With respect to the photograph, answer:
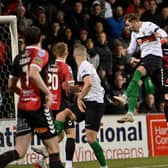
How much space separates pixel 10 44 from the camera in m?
16.2

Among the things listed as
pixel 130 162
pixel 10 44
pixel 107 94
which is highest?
pixel 10 44

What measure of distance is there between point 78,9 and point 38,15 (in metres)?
1.28

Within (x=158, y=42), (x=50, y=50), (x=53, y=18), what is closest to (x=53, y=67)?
(x=158, y=42)

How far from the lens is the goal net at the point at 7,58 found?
15.8m

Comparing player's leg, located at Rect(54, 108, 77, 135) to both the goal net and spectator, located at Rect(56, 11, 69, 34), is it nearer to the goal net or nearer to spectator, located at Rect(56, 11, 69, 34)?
the goal net

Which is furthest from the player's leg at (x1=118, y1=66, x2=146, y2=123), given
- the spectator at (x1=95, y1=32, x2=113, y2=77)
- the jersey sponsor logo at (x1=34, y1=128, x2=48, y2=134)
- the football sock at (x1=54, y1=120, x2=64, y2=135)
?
the jersey sponsor logo at (x1=34, y1=128, x2=48, y2=134)

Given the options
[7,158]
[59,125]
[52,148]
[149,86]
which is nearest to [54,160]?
[52,148]

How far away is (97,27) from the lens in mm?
19141

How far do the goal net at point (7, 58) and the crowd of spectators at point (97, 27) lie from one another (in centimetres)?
77

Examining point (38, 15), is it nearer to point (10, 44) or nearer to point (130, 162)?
point (10, 44)

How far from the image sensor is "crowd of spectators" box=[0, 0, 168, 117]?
18.3m

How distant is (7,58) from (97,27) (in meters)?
3.60

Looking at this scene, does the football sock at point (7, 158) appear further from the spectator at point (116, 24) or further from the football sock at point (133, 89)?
the spectator at point (116, 24)

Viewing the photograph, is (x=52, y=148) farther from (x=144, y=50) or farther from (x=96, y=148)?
(x=144, y=50)
